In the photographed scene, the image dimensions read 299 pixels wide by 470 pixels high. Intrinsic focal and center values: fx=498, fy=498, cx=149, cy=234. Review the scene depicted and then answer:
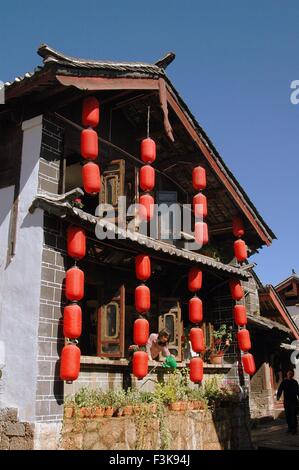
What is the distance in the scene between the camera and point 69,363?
8188 mm

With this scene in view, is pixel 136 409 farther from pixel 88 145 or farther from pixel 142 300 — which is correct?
pixel 88 145

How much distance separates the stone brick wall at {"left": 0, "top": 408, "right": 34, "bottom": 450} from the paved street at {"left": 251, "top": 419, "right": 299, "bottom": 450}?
21.2ft

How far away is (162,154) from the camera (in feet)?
44.7

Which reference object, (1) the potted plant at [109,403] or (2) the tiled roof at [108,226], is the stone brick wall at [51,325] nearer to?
(2) the tiled roof at [108,226]

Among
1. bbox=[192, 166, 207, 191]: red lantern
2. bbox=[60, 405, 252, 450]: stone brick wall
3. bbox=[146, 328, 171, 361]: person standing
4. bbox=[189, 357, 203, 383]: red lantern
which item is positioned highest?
bbox=[192, 166, 207, 191]: red lantern

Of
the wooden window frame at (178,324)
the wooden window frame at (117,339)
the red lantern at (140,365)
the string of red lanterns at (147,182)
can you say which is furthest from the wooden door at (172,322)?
the string of red lanterns at (147,182)

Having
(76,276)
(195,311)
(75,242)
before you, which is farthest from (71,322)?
(195,311)

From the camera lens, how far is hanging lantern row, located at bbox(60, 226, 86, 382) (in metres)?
8.21

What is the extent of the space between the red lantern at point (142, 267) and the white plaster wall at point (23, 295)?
2.43 meters

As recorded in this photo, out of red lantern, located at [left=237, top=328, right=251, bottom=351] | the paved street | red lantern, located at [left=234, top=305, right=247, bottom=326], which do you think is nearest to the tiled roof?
red lantern, located at [left=234, top=305, right=247, bottom=326]

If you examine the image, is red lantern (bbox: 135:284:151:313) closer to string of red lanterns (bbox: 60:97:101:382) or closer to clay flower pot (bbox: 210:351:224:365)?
string of red lanterns (bbox: 60:97:101:382)

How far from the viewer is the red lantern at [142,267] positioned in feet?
34.1

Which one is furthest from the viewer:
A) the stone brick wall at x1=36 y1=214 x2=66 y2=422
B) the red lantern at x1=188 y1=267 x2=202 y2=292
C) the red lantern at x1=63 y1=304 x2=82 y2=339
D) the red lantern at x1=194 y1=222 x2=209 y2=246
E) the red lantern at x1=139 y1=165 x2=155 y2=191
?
the red lantern at x1=194 y1=222 x2=209 y2=246
